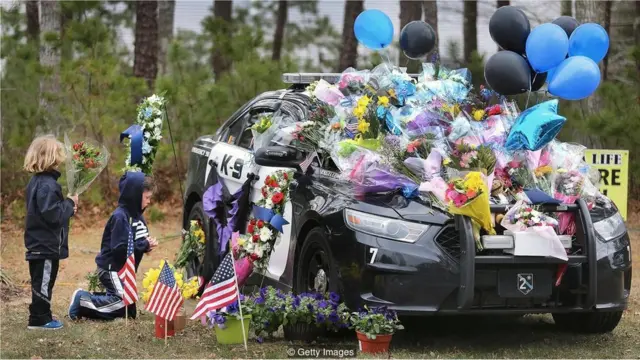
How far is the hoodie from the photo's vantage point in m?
8.07

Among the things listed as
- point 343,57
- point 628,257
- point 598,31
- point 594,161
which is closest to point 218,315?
point 628,257

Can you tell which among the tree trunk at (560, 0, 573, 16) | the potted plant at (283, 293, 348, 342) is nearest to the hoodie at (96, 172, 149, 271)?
the potted plant at (283, 293, 348, 342)

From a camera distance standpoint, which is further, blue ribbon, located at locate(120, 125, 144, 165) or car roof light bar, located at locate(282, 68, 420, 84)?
blue ribbon, located at locate(120, 125, 144, 165)

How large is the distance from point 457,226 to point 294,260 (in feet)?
4.88

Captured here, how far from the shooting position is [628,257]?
7121 millimetres

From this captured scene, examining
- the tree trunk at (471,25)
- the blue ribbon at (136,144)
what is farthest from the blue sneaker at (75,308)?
the tree trunk at (471,25)

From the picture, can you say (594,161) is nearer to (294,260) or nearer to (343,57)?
(294,260)

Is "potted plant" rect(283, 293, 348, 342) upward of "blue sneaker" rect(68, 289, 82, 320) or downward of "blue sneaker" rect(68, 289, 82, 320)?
upward

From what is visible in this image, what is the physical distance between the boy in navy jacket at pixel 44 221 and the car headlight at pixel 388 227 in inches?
86.0

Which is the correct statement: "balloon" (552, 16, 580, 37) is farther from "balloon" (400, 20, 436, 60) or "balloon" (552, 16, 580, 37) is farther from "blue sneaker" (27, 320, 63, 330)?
"blue sneaker" (27, 320, 63, 330)

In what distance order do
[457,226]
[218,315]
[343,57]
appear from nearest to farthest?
[457,226], [218,315], [343,57]

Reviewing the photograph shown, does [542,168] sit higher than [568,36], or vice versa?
[568,36]

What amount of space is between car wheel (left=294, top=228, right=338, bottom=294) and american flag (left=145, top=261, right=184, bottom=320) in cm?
87

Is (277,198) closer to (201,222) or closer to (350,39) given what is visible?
(201,222)
